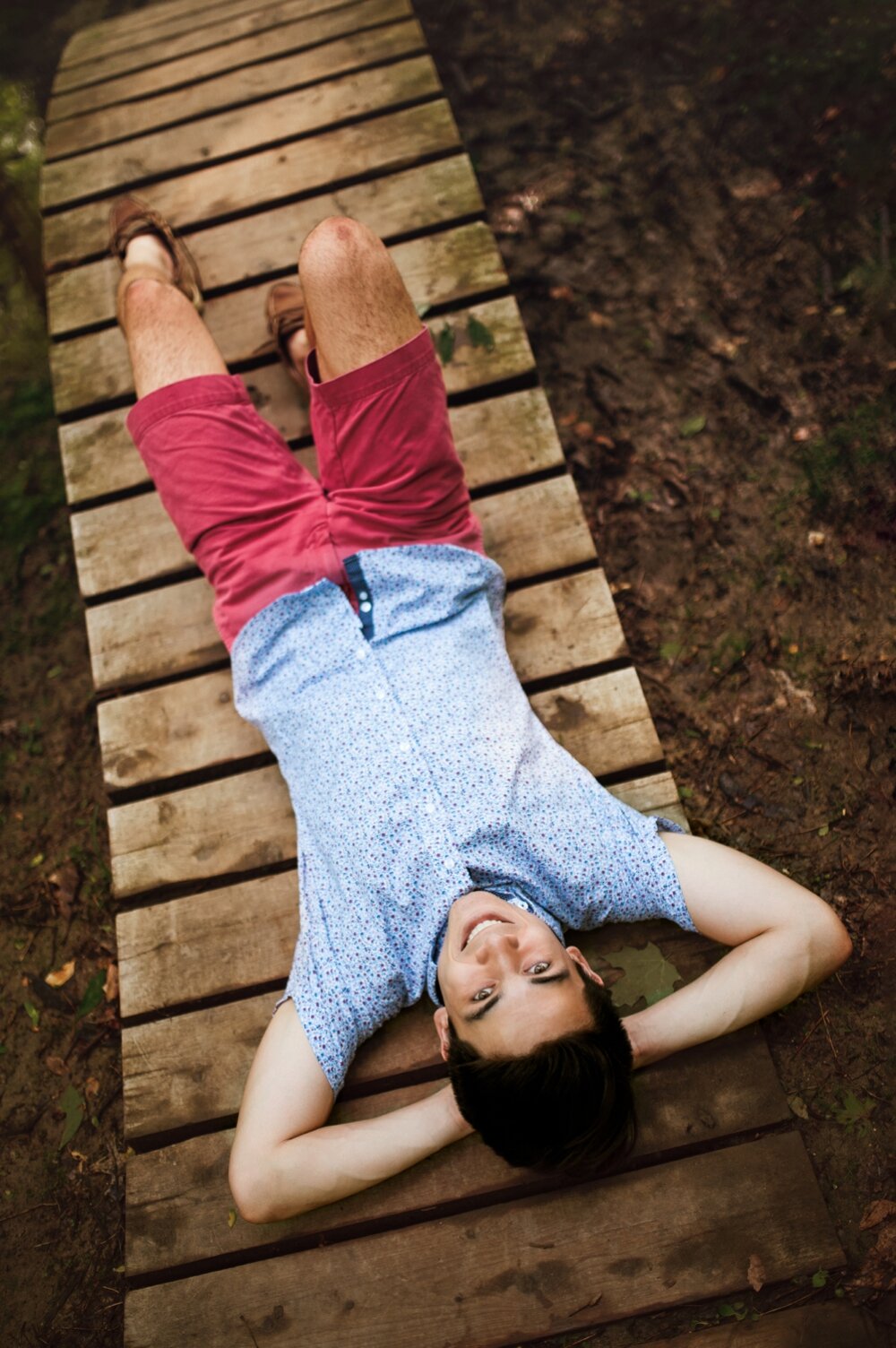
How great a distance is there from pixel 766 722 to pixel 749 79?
2.55 meters

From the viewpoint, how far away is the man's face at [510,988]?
176 centimetres

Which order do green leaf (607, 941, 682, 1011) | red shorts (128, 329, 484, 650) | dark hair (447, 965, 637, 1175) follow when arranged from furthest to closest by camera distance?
red shorts (128, 329, 484, 650) → green leaf (607, 941, 682, 1011) → dark hair (447, 965, 637, 1175)

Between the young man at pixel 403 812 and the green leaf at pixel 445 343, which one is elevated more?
the green leaf at pixel 445 343

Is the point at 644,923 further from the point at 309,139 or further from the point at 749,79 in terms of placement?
the point at 749,79

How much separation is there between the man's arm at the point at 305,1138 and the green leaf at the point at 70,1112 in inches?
30.3

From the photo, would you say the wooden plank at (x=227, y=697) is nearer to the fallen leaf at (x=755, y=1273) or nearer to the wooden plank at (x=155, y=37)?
the fallen leaf at (x=755, y=1273)

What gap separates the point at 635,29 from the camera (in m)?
3.59

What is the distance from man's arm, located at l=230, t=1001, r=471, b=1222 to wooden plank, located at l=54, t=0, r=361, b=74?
3536 mm

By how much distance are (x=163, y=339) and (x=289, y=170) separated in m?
1.01

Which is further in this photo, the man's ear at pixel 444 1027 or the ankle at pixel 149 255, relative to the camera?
the ankle at pixel 149 255

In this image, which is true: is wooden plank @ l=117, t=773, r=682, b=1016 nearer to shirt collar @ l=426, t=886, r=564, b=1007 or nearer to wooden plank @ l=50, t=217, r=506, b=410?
shirt collar @ l=426, t=886, r=564, b=1007

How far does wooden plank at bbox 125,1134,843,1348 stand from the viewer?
1961mm

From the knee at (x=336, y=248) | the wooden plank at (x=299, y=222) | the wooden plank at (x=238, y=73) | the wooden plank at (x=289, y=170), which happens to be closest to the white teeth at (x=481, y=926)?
the knee at (x=336, y=248)

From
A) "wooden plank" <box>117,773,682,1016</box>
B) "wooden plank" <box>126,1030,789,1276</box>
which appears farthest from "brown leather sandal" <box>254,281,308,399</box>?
"wooden plank" <box>126,1030,789,1276</box>
